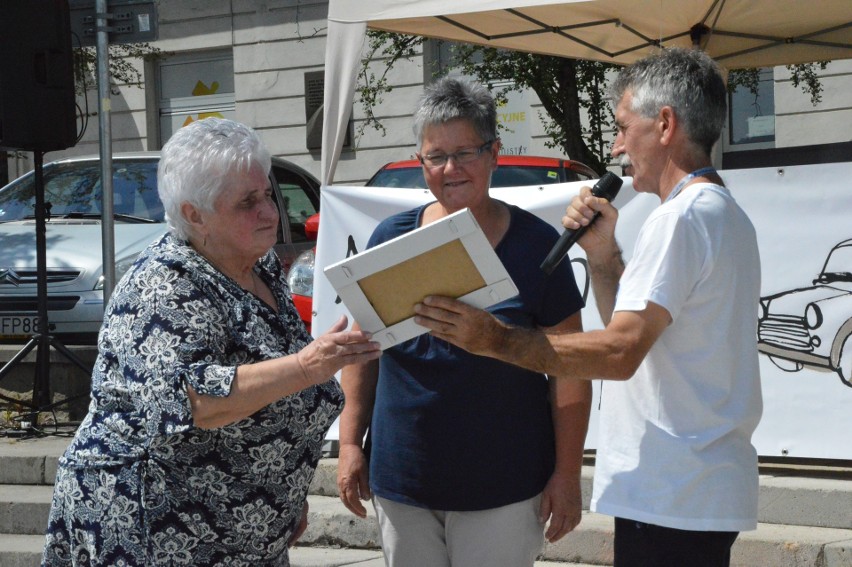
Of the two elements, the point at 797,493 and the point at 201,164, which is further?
the point at 797,493

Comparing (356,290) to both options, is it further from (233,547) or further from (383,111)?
(383,111)

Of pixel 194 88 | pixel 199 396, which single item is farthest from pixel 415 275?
pixel 194 88

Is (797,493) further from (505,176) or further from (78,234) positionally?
(78,234)

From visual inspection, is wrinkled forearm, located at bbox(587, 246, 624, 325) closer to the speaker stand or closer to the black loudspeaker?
the speaker stand

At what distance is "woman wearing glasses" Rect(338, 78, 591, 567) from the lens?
297 cm

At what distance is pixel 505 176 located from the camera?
811 cm

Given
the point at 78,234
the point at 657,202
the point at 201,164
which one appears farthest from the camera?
the point at 78,234

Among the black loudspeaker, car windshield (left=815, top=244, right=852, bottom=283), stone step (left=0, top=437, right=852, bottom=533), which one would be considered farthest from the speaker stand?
car windshield (left=815, top=244, right=852, bottom=283)

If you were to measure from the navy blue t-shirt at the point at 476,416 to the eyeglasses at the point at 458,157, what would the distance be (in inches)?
9.5

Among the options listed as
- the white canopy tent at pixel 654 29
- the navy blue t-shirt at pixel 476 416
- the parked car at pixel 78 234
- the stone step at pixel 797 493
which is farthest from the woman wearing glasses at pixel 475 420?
the parked car at pixel 78 234

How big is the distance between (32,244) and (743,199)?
5.30 meters

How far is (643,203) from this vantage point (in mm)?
5527

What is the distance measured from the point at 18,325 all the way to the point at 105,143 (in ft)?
4.74

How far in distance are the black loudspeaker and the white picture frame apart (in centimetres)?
587
